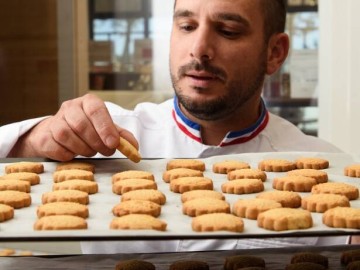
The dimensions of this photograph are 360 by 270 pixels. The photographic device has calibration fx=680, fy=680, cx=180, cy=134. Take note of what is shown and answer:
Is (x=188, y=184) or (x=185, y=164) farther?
(x=185, y=164)

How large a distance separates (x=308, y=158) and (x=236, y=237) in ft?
2.40

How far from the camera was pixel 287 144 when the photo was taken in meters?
2.11

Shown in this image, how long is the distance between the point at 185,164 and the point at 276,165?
0.63 ft

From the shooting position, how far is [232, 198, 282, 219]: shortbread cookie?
104 centimetres

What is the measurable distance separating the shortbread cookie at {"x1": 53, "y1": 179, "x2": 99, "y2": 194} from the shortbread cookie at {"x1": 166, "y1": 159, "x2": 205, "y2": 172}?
0.23m

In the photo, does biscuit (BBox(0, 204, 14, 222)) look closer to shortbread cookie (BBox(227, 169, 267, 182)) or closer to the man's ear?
shortbread cookie (BBox(227, 169, 267, 182))

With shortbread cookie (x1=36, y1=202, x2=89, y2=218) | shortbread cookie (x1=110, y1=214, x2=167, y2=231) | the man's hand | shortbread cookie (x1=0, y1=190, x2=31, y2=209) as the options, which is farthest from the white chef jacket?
shortbread cookie (x1=110, y1=214, x2=167, y2=231)

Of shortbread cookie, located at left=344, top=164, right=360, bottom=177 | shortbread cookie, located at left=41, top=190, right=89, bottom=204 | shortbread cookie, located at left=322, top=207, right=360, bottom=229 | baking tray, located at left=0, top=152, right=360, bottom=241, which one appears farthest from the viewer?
shortbread cookie, located at left=344, top=164, right=360, bottom=177

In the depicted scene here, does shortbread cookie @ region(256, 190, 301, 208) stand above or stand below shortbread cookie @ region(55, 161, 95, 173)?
below

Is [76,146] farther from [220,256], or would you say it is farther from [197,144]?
[197,144]

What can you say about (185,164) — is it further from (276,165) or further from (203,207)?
(203,207)

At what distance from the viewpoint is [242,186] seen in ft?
4.05

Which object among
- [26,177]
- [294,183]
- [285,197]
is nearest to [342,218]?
[285,197]

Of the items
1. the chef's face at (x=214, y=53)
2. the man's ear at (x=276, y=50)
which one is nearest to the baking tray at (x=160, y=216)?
the chef's face at (x=214, y=53)
